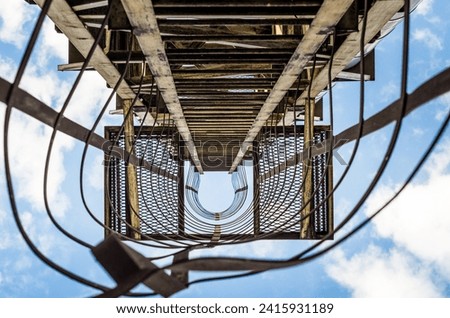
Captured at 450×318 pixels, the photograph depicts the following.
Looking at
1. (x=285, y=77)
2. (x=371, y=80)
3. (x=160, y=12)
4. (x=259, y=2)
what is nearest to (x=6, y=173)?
(x=160, y=12)

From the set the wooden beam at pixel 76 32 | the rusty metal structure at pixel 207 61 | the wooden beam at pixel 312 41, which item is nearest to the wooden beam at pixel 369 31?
the rusty metal structure at pixel 207 61

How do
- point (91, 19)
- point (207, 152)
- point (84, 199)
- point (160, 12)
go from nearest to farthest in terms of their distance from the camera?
point (84, 199), point (160, 12), point (91, 19), point (207, 152)

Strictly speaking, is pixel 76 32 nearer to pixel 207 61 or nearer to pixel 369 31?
pixel 207 61

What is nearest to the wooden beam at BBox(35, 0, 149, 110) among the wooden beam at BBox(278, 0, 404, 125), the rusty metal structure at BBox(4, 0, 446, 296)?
the rusty metal structure at BBox(4, 0, 446, 296)

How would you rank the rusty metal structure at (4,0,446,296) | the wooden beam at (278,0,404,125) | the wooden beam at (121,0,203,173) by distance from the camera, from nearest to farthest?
the rusty metal structure at (4,0,446,296)
the wooden beam at (121,0,203,173)
the wooden beam at (278,0,404,125)

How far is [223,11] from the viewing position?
3.54m

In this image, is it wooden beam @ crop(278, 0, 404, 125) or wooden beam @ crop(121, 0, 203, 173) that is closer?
wooden beam @ crop(121, 0, 203, 173)

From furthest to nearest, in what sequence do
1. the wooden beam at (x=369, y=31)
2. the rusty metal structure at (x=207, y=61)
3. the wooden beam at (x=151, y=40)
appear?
1. the wooden beam at (x=369, y=31)
2. the wooden beam at (x=151, y=40)
3. the rusty metal structure at (x=207, y=61)

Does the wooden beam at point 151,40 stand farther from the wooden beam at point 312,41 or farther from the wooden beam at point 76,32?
the wooden beam at point 312,41

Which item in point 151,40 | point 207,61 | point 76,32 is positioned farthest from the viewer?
point 207,61

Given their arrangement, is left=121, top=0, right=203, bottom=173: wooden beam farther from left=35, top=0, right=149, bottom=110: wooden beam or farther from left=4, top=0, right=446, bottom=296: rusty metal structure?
left=35, top=0, right=149, bottom=110: wooden beam

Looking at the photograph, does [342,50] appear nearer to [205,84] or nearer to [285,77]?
[285,77]

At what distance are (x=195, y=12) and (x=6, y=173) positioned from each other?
197 centimetres

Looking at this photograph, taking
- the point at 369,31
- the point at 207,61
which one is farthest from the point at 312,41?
the point at 207,61
